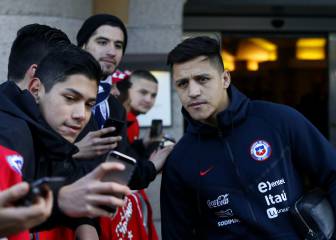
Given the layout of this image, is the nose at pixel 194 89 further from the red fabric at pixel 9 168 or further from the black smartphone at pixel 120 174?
the red fabric at pixel 9 168

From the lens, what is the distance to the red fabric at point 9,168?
2.32 m

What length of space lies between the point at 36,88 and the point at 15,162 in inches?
30.0

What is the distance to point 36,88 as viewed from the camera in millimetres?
3090

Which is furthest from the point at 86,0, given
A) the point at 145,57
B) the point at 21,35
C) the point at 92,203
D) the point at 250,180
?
the point at 92,203

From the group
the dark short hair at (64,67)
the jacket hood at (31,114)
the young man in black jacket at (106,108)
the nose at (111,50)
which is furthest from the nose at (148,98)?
the jacket hood at (31,114)

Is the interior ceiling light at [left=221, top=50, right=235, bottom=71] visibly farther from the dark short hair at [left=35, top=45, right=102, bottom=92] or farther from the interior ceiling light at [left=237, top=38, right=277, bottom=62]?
the dark short hair at [left=35, top=45, right=102, bottom=92]

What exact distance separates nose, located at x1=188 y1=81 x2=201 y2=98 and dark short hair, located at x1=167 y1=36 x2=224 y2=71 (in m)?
0.12

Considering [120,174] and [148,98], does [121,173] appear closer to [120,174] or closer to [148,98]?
[120,174]

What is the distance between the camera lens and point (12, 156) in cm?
239

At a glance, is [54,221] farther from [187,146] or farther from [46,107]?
[187,146]

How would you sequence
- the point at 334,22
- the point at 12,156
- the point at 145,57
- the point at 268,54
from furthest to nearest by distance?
the point at 268,54
the point at 334,22
the point at 145,57
the point at 12,156

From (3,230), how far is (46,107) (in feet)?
3.32

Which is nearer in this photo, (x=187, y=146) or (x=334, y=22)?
(x=187, y=146)

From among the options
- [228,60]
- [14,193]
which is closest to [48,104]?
[14,193]
